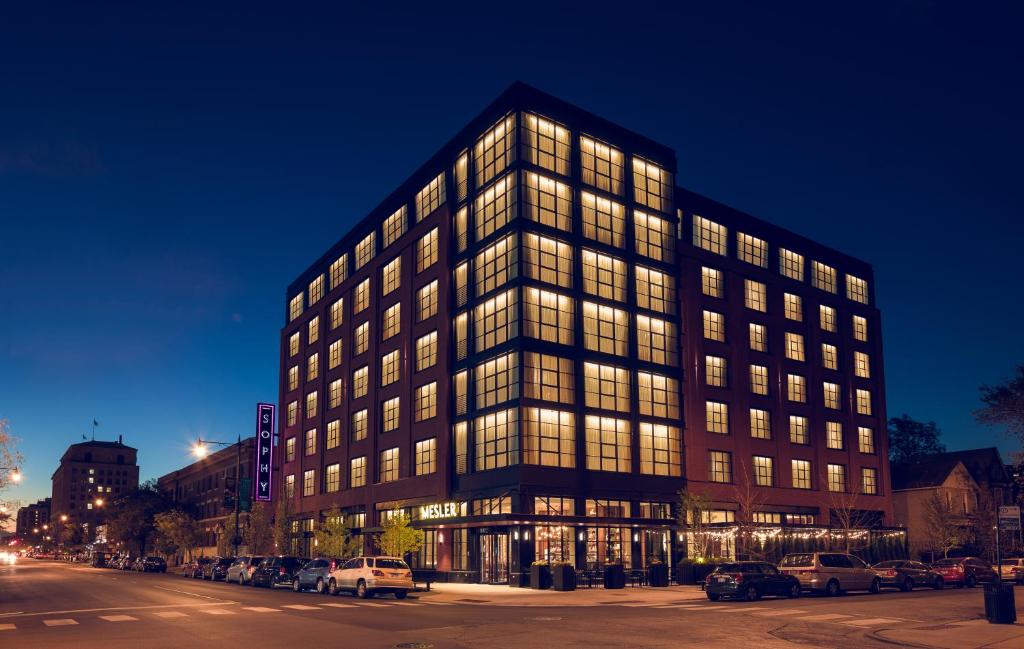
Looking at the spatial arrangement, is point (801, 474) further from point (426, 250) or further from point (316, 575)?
point (316, 575)

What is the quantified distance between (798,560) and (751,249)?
39128 mm

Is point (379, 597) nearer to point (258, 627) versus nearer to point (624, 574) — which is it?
point (624, 574)

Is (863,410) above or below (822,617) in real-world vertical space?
above

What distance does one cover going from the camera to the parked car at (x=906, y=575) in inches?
1673

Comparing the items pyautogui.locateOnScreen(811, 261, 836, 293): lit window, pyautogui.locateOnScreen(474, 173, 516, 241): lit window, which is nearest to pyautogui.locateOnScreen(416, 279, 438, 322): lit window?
pyautogui.locateOnScreen(474, 173, 516, 241): lit window

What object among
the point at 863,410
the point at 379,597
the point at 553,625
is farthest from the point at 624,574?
the point at 863,410

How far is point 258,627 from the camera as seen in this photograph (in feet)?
76.0

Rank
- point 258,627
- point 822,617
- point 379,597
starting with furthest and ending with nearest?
point 379,597 → point 822,617 → point 258,627

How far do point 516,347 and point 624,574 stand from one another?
14345 mm

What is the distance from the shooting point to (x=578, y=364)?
56938mm

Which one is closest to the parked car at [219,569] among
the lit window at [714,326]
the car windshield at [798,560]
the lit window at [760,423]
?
the lit window at [714,326]

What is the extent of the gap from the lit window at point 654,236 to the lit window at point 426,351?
15397 mm

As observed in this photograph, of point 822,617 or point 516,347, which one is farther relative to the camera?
point 516,347

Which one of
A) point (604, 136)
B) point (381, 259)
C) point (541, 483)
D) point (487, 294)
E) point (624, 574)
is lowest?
point (624, 574)
